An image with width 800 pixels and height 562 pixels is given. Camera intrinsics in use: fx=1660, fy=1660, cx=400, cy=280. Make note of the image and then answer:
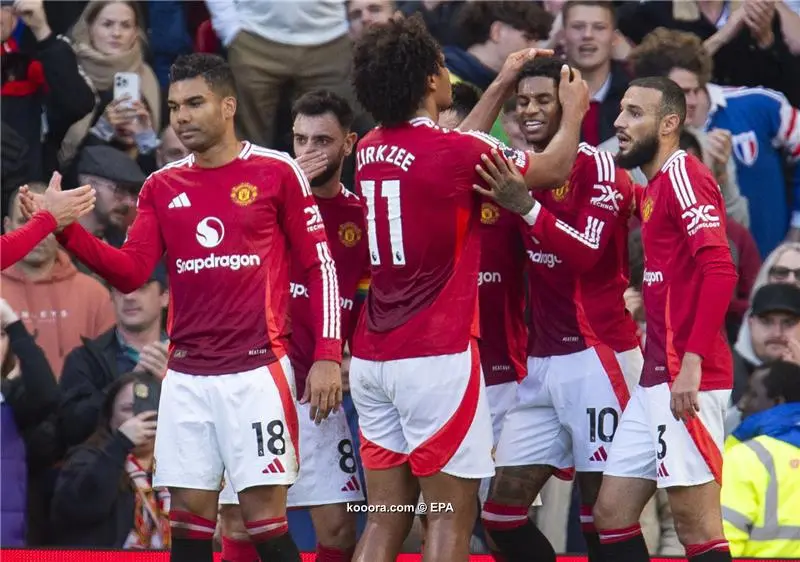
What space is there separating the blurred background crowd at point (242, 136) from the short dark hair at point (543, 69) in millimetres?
745

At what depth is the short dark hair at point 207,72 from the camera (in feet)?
22.5

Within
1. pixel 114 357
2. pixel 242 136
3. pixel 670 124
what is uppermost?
pixel 242 136

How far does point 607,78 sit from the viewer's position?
10453 mm

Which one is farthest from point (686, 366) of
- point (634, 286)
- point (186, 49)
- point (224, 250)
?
point (186, 49)

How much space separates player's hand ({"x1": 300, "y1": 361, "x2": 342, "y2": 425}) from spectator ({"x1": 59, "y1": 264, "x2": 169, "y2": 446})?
236cm

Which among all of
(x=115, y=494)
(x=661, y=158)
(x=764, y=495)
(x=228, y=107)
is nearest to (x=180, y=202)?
(x=228, y=107)

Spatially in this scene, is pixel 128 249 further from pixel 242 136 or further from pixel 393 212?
pixel 242 136

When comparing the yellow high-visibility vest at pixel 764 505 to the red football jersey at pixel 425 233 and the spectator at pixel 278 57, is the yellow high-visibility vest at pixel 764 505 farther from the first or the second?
the spectator at pixel 278 57

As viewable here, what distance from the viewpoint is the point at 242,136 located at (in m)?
10.7

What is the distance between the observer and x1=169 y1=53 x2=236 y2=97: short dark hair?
6871 millimetres

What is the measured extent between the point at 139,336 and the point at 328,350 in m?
2.87

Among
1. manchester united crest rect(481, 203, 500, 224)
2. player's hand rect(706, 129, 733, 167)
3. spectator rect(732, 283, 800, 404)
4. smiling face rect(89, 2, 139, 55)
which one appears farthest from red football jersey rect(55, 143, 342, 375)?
smiling face rect(89, 2, 139, 55)

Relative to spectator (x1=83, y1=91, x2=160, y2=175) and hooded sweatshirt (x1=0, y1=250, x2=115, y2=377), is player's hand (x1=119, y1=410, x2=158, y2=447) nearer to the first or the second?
hooded sweatshirt (x1=0, y1=250, x2=115, y2=377)

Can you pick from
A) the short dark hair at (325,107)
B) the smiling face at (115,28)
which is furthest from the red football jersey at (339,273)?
the smiling face at (115,28)
